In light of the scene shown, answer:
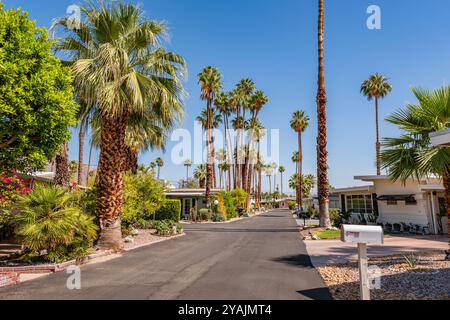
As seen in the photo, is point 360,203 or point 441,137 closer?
point 441,137

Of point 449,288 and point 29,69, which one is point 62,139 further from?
point 449,288

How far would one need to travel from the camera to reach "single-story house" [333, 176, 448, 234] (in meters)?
19.2

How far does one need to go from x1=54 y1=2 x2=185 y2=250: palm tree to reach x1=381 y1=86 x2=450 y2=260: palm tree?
9250mm

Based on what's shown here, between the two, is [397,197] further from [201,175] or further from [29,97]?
[201,175]

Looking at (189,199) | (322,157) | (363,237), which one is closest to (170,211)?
(189,199)

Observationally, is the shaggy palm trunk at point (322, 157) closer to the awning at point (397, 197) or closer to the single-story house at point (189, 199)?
the awning at point (397, 197)

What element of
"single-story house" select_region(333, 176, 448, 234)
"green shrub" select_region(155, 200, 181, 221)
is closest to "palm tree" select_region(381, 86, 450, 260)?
"single-story house" select_region(333, 176, 448, 234)

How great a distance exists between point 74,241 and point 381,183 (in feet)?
67.5

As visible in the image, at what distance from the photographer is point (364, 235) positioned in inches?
216

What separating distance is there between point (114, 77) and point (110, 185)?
449cm

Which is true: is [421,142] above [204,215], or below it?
above

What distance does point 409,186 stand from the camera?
20766 mm

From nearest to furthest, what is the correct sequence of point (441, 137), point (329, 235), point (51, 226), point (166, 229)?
point (441, 137) → point (51, 226) → point (329, 235) → point (166, 229)
